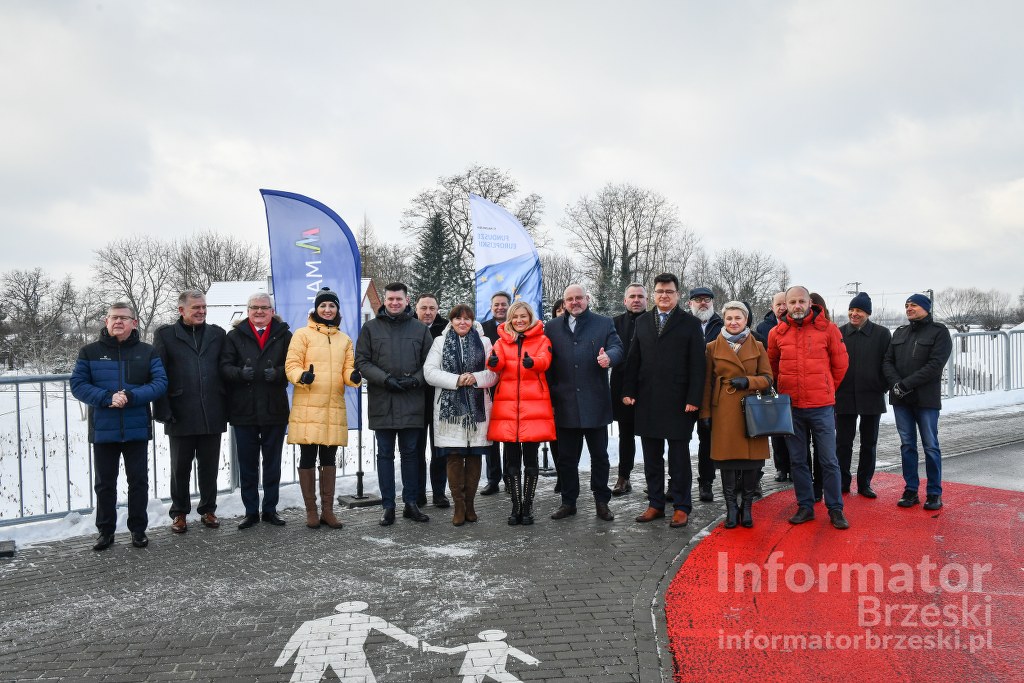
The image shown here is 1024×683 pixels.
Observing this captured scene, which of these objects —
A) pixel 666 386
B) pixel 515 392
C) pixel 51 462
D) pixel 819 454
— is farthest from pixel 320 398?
pixel 51 462

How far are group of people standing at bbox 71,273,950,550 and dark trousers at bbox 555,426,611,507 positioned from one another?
0.05ft

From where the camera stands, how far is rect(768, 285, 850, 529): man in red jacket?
20.6 feet

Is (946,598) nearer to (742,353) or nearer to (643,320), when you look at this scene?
(742,353)

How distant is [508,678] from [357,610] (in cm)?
134

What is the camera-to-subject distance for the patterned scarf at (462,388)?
6.46m

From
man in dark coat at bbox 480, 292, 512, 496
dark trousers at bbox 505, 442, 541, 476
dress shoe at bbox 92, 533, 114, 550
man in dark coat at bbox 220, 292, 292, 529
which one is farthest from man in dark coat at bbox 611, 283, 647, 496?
dress shoe at bbox 92, 533, 114, 550

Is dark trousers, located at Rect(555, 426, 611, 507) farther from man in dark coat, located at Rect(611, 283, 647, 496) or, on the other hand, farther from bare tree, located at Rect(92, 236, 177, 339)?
bare tree, located at Rect(92, 236, 177, 339)

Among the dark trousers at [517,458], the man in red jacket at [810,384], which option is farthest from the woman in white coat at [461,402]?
the man in red jacket at [810,384]

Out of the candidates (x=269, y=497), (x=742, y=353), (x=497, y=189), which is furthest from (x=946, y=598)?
(x=497, y=189)

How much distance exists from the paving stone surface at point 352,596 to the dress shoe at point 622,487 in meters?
0.75

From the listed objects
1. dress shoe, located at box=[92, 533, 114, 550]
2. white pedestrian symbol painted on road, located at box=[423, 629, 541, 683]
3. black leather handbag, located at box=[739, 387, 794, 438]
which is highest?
black leather handbag, located at box=[739, 387, 794, 438]

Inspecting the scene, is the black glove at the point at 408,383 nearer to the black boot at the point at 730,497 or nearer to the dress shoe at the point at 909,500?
the black boot at the point at 730,497

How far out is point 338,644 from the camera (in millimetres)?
3939

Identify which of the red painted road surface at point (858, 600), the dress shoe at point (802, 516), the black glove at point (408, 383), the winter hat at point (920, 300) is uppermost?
the winter hat at point (920, 300)
